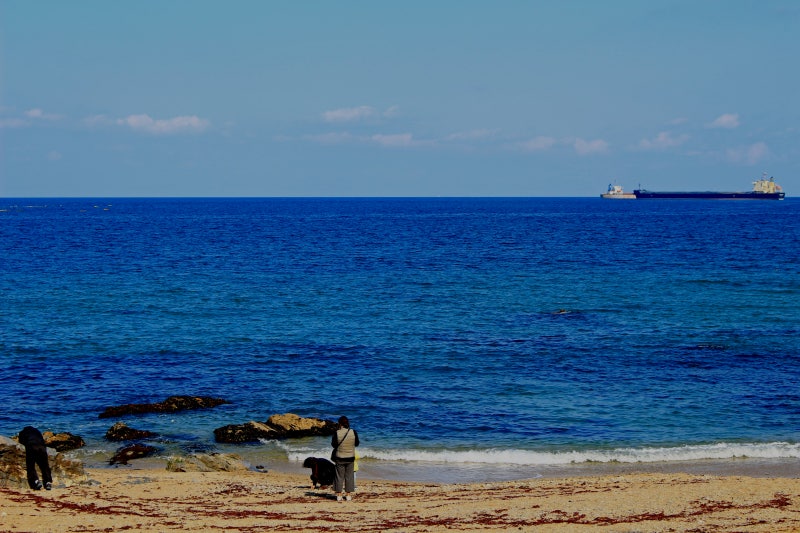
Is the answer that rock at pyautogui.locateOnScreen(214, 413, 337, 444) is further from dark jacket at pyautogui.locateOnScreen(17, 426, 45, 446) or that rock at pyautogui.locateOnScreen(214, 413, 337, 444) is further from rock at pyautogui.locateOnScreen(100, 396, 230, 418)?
dark jacket at pyautogui.locateOnScreen(17, 426, 45, 446)

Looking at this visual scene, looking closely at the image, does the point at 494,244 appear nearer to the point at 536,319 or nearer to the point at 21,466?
the point at 536,319

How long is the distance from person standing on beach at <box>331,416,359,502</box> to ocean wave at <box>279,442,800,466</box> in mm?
6504

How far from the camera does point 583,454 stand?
92.0 feet

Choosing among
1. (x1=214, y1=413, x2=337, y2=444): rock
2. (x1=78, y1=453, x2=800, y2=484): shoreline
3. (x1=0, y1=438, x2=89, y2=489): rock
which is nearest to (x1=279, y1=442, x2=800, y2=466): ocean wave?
(x1=78, y1=453, x2=800, y2=484): shoreline

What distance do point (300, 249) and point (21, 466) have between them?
284 feet

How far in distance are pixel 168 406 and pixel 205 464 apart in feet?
27.0

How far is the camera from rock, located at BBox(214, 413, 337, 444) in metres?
29.8

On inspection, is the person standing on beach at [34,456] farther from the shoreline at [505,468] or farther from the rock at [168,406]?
the rock at [168,406]

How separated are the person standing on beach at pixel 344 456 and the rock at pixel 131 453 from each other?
30.9 feet

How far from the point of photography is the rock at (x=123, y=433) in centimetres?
2969

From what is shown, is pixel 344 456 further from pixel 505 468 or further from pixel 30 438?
pixel 30 438

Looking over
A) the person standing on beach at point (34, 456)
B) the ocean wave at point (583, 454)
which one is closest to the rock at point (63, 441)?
the person standing on beach at point (34, 456)

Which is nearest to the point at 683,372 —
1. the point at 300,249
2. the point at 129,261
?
the point at 129,261

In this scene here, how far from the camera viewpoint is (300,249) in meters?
108
